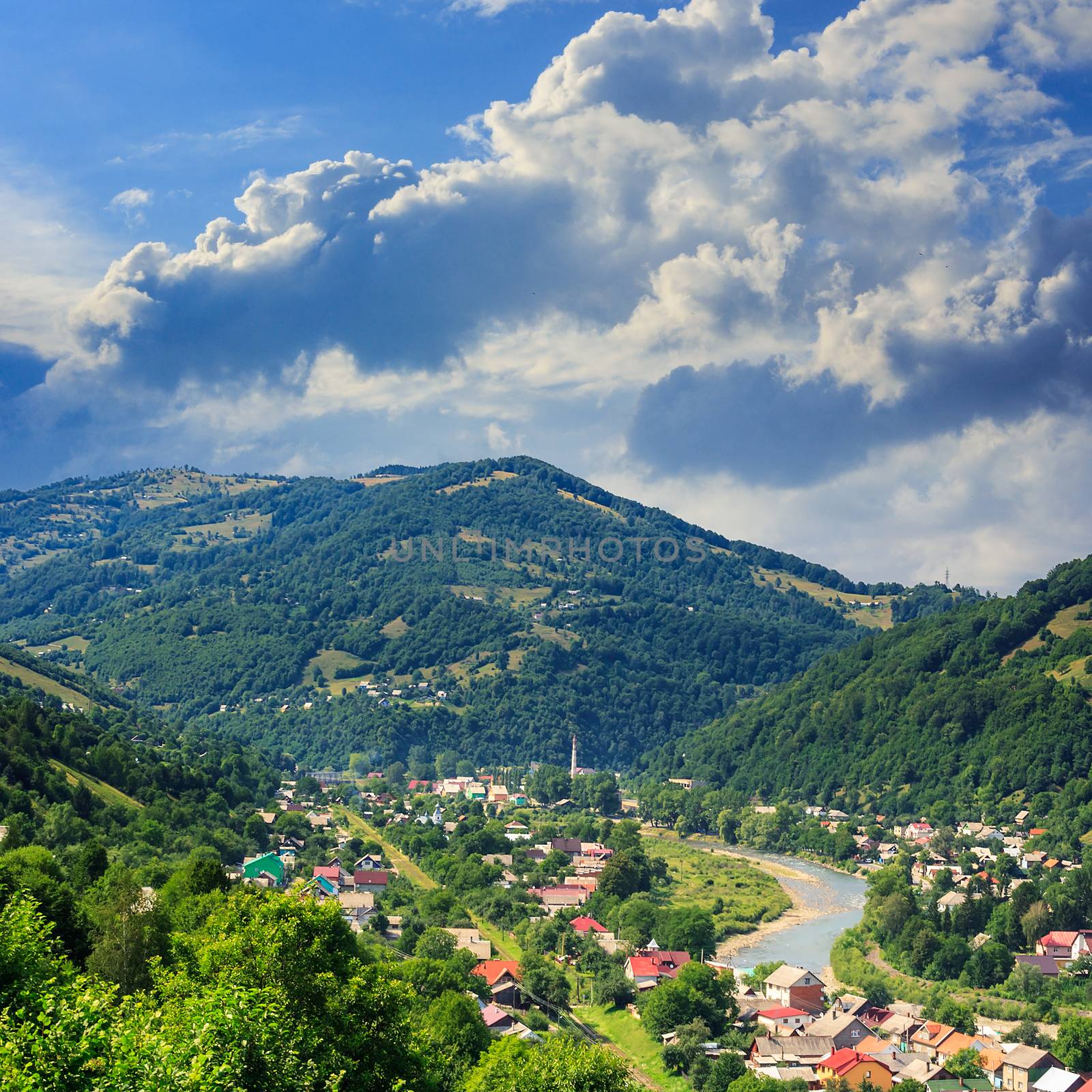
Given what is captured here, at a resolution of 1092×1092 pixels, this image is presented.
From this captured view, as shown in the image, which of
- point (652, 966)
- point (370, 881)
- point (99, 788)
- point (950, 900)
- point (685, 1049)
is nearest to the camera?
point (685, 1049)

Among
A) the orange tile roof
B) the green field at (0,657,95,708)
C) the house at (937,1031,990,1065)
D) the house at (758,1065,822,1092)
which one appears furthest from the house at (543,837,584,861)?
the house at (758,1065,822,1092)

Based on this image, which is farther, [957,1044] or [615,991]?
[615,991]

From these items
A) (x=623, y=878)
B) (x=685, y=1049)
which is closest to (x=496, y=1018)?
(x=685, y=1049)

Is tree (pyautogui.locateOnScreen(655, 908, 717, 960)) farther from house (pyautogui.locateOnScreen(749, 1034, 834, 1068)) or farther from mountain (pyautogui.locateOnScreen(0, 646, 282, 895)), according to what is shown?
mountain (pyautogui.locateOnScreen(0, 646, 282, 895))

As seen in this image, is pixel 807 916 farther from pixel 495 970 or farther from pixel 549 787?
pixel 549 787

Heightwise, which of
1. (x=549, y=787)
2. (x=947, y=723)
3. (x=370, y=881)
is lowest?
(x=370, y=881)

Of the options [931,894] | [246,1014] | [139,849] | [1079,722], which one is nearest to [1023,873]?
[931,894]
